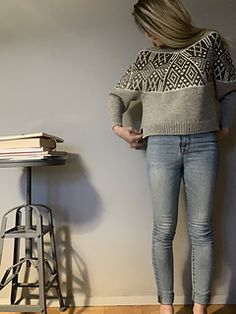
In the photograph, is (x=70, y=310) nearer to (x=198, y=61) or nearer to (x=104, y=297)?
(x=104, y=297)

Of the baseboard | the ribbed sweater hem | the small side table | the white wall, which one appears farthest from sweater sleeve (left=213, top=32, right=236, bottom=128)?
the baseboard

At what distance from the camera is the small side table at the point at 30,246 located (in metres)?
1.33

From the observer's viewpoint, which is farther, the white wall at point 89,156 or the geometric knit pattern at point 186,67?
the white wall at point 89,156

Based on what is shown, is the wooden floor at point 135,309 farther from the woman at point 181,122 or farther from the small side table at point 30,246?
the woman at point 181,122

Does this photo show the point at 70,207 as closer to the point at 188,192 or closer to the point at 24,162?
the point at 24,162

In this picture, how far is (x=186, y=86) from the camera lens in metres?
1.22

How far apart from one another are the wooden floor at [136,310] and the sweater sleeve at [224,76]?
85 cm

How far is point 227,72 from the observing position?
128 cm

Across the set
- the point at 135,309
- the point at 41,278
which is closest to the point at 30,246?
the point at 41,278

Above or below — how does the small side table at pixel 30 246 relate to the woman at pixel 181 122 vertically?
below

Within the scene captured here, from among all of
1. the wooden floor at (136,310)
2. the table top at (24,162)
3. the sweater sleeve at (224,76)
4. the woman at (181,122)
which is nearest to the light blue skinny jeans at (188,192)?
the woman at (181,122)

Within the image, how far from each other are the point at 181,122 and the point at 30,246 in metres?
0.81

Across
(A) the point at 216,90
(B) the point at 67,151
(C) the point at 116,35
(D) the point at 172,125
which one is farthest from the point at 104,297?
(C) the point at 116,35

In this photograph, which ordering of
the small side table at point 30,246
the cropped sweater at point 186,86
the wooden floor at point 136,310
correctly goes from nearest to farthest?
the cropped sweater at point 186,86 < the small side table at point 30,246 < the wooden floor at point 136,310
